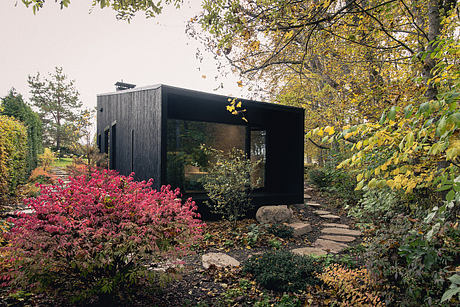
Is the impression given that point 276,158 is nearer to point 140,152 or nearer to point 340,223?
point 340,223

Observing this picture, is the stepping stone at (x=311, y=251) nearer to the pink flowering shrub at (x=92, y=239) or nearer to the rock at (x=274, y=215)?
the rock at (x=274, y=215)

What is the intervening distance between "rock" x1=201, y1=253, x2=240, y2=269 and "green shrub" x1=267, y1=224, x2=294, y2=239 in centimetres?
150

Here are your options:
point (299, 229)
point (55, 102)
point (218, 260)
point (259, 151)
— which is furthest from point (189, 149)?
point (55, 102)

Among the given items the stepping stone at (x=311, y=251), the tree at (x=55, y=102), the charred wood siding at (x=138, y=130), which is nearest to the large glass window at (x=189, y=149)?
the charred wood siding at (x=138, y=130)

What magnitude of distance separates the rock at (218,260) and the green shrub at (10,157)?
186 inches

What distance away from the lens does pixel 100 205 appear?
90.7 inches

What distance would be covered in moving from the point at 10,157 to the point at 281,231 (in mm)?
7050

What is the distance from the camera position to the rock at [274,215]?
600 cm

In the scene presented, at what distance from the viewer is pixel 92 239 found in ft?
7.29

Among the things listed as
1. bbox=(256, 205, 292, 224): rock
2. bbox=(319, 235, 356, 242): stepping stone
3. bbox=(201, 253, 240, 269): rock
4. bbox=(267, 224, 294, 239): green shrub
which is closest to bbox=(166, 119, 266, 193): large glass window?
bbox=(256, 205, 292, 224): rock

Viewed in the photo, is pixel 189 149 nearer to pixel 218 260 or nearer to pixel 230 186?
pixel 230 186

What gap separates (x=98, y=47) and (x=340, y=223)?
330 inches

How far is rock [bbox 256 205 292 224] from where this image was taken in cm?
600

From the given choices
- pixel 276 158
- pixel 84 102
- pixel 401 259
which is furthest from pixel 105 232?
pixel 84 102
